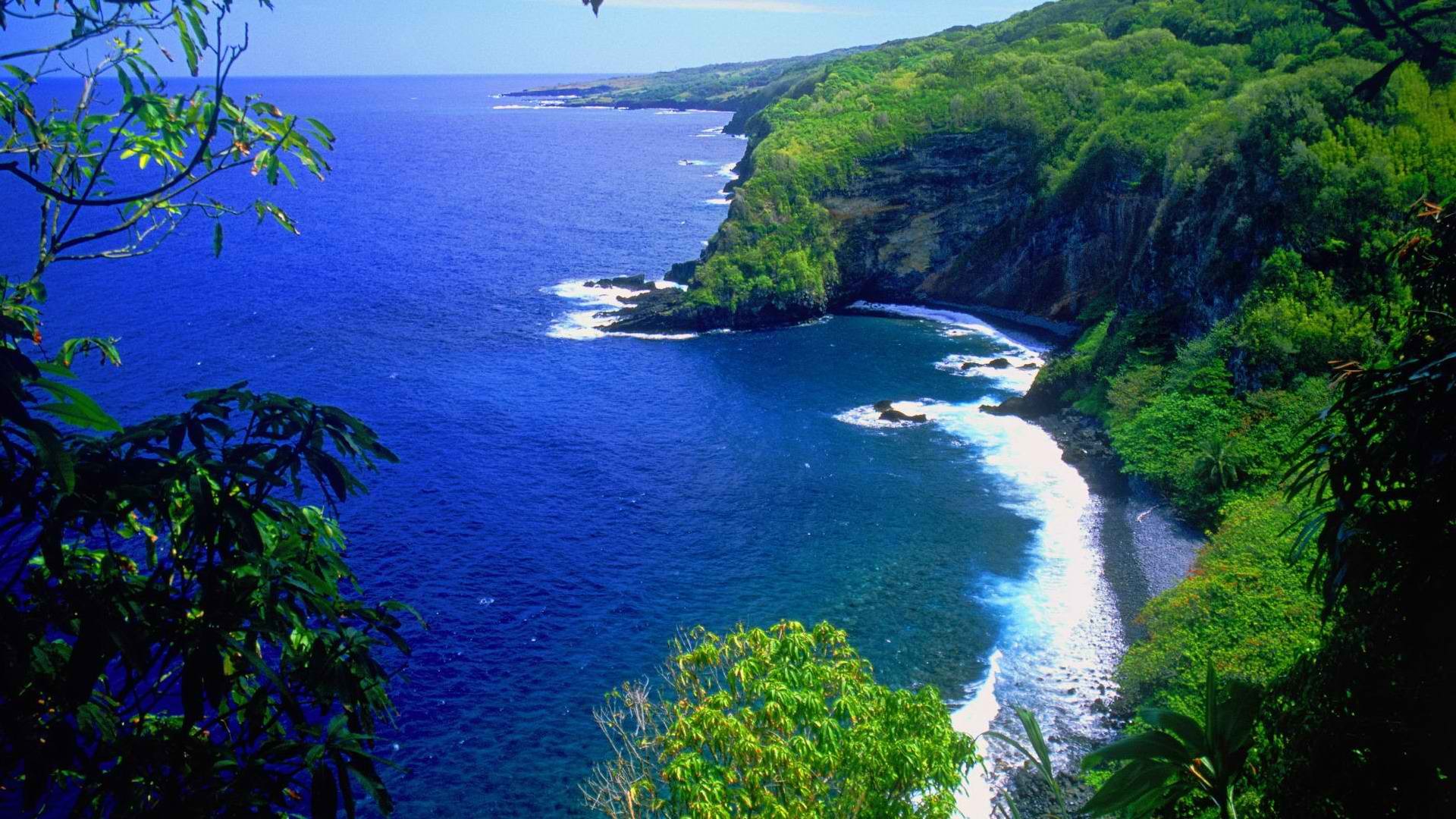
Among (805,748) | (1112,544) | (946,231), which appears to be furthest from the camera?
(946,231)

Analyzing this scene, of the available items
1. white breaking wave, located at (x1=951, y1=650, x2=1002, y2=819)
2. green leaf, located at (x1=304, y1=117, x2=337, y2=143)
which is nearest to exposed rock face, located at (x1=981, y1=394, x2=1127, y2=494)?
white breaking wave, located at (x1=951, y1=650, x2=1002, y2=819)

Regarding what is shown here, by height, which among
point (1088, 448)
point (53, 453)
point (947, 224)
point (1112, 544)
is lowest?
point (1112, 544)

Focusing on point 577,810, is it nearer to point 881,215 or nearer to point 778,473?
point 778,473

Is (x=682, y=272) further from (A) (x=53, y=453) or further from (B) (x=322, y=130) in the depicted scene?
(A) (x=53, y=453)

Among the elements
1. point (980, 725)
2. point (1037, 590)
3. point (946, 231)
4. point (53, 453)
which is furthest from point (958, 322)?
point (53, 453)

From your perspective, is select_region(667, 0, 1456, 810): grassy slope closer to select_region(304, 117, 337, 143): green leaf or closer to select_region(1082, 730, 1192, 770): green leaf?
select_region(1082, 730, 1192, 770): green leaf

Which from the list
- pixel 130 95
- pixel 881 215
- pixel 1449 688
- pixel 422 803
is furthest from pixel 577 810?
pixel 881 215
